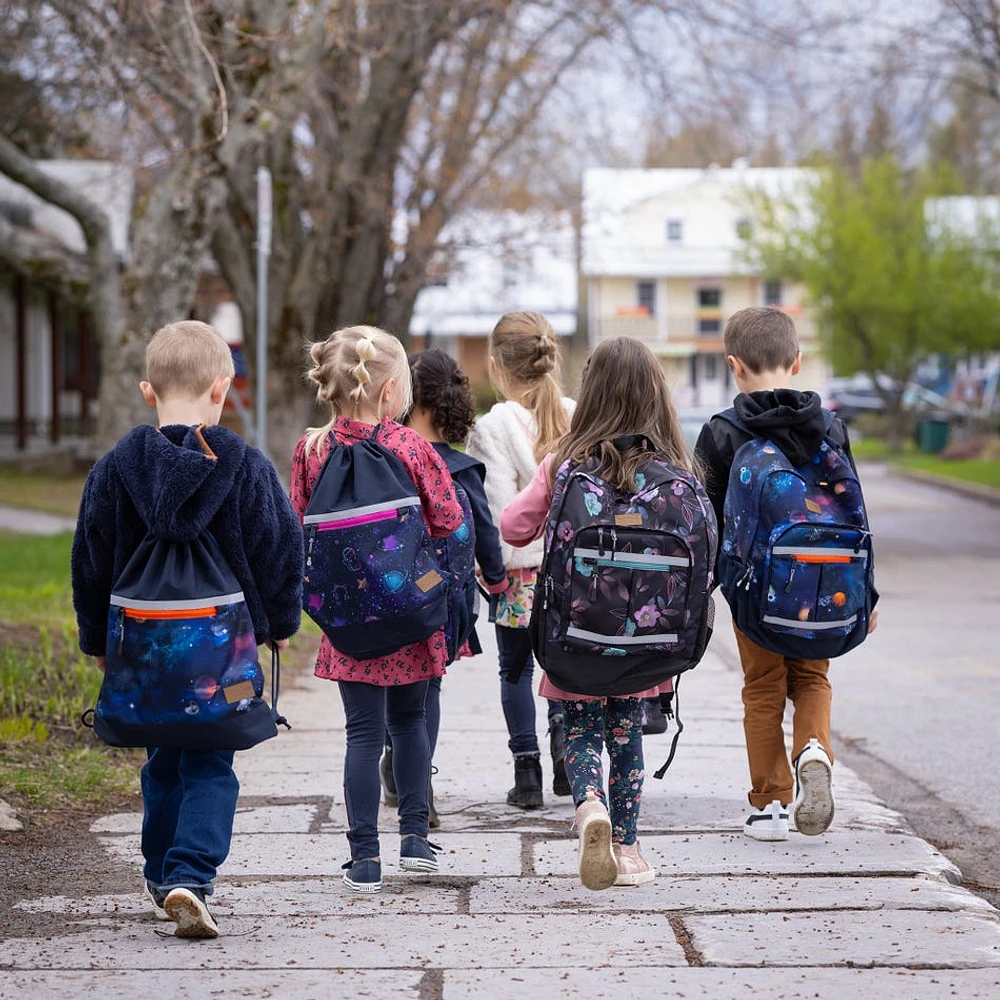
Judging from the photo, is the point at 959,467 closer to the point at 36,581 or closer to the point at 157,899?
the point at 36,581

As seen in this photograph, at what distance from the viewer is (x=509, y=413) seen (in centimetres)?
598

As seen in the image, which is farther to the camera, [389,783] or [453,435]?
[389,783]

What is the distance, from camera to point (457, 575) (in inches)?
203

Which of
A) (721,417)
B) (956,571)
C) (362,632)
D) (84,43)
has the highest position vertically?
(84,43)

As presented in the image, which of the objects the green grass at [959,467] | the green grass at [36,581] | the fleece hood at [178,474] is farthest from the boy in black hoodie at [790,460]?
the green grass at [959,467]

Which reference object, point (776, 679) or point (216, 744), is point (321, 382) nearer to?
point (216, 744)

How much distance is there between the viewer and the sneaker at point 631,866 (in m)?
4.84

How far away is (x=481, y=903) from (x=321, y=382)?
158cm

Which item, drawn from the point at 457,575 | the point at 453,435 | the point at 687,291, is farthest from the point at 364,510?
the point at 687,291

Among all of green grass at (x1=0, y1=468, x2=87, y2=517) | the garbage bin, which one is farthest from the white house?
green grass at (x1=0, y1=468, x2=87, y2=517)

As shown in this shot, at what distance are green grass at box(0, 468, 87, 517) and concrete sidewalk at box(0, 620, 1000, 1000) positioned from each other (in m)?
14.0

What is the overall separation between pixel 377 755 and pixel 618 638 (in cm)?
84

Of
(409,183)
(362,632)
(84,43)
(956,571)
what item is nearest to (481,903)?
(362,632)

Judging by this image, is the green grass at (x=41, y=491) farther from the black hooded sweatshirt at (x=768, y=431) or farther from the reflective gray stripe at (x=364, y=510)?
the reflective gray stripe at (x=364, y=510)
